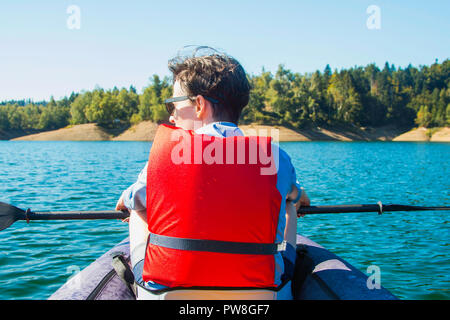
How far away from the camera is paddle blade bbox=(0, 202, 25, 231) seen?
346cm

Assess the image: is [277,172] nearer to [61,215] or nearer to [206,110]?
[206,110]

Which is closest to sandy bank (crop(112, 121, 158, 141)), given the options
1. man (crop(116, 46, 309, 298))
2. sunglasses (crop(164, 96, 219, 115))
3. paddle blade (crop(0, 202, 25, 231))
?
paddle blade (crop(0, 202, 25, 231))

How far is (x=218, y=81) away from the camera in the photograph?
218cm

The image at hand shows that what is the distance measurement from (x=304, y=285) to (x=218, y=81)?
5.55 ft

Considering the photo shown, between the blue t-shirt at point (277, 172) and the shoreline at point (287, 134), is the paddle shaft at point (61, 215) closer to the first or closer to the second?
the blue t-shirt at point (277, 172)

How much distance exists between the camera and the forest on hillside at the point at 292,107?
88938mm

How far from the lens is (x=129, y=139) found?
279 ft

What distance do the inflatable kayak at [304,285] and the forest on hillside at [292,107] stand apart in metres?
82.6

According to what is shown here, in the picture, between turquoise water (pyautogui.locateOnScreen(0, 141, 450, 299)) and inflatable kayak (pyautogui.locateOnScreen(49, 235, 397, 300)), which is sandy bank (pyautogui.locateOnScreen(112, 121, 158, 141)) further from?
inflatable kayak (pyautogui.locateOnScreen(49, 235, 397, 300))

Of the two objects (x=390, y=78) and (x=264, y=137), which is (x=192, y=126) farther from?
(x=390, y=78)

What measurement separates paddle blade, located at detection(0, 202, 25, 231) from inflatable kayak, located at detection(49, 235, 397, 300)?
0.85m

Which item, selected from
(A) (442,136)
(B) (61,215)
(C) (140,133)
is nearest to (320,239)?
(B) (61,215)
